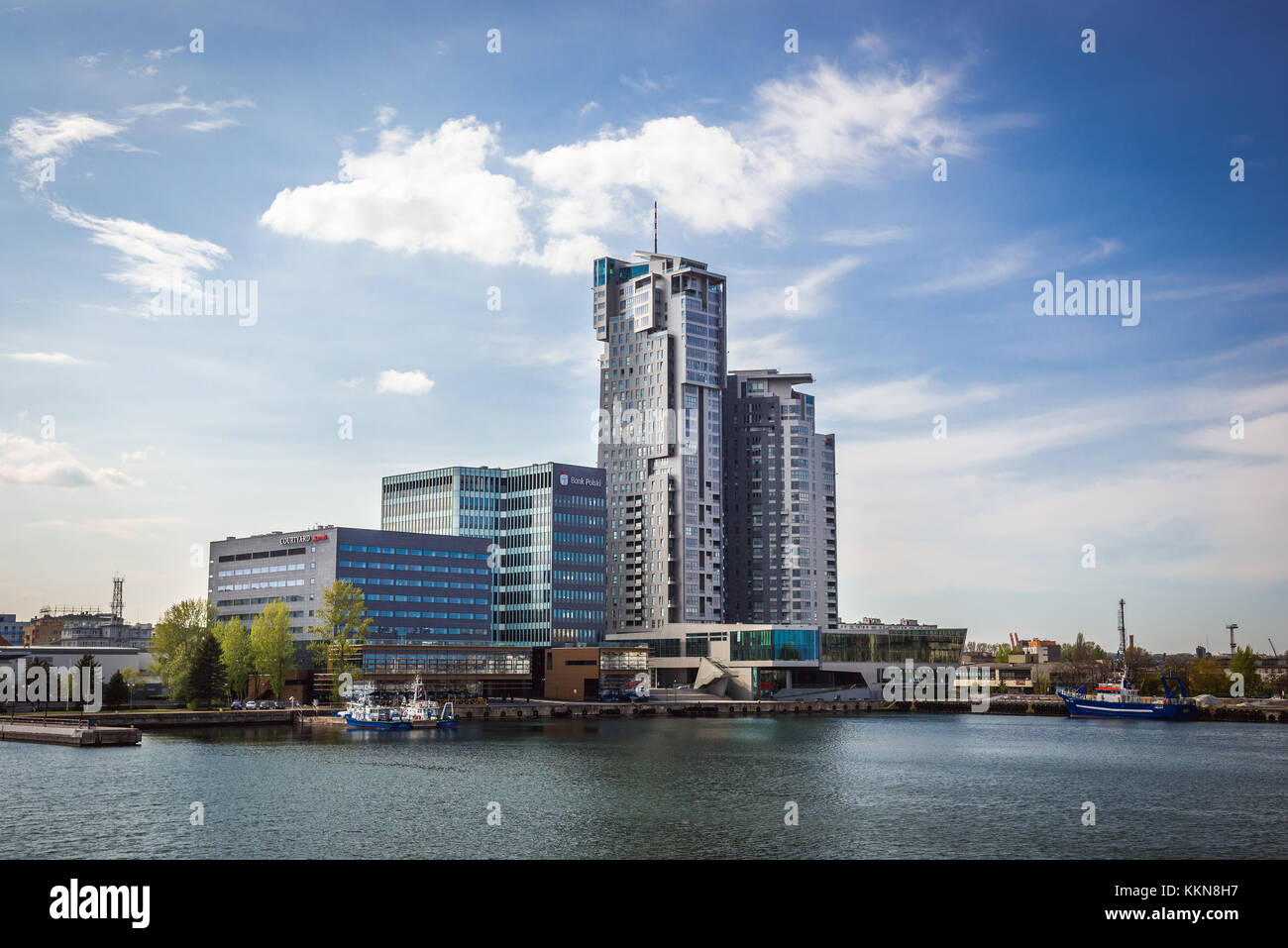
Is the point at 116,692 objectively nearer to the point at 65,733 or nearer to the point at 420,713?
the point at 65,733

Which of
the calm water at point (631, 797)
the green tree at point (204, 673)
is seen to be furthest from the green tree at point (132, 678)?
the calm water at point (631, 797)

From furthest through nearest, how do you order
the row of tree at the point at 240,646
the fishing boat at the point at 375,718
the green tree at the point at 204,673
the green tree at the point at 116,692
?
1. the row of tree at the point at 240,646
2. the green tree at the point at 204,673
3. the green tree at the point at 116,692
4. the fishing boat at the point at 375,718

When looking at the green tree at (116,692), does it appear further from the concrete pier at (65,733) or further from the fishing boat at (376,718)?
the fishing boat at (376,718)

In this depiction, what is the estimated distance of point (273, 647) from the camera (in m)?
175

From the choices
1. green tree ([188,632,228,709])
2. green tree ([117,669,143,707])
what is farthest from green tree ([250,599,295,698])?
green tree ([117,669,143,707])

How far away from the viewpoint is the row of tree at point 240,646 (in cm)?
17088

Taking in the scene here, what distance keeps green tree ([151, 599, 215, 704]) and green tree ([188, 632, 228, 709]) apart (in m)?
3.33

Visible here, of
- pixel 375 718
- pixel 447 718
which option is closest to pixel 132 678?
pixel 375 718

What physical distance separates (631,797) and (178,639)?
119578 millimetres

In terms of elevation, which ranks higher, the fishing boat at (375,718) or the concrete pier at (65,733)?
the concrete pier at (65,733)

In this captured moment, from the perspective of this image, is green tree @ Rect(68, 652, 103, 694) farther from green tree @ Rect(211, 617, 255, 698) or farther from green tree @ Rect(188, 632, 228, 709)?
green tree @ Rect(211, 617, 255, 698)

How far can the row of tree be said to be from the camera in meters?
171
